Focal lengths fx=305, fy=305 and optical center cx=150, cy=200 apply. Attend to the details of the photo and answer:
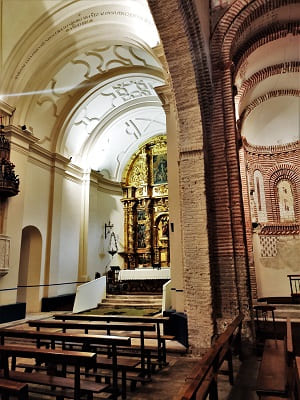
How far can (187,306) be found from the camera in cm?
478

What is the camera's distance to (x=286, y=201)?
427 inches

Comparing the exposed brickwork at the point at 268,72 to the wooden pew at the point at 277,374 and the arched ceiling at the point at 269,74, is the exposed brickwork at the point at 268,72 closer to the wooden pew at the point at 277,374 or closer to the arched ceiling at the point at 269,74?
the arched ceiling at the point at 269,74

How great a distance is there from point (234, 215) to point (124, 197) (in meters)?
10.0

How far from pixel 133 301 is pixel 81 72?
25.0 feet

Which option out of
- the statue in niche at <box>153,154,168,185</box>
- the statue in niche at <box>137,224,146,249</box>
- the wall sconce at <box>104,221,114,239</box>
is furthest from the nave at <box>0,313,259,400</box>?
the statue in niche at <box>153,154,168,185</box>

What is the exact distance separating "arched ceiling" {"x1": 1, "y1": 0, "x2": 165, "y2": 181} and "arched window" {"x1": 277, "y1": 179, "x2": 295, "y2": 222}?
563 centimetres

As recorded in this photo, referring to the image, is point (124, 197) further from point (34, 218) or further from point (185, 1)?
point (185, 1)

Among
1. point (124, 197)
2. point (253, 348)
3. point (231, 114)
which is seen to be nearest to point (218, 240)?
point (253, 348)

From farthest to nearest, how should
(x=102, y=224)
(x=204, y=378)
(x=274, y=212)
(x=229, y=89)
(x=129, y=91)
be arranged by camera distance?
(x=102, y=224), (x=129, y=91), (x=274, y=212), (x=229, y=89), (x=204, y=378)

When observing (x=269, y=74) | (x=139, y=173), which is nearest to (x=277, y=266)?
(x=269, y=74)

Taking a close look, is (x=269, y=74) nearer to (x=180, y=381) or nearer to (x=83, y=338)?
(x=180, y=381)

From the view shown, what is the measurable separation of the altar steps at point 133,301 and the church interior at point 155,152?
1.30 metres

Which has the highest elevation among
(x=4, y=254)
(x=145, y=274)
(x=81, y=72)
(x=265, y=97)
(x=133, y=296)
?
(x=81, y=72)

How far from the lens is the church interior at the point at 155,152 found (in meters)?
5.08
